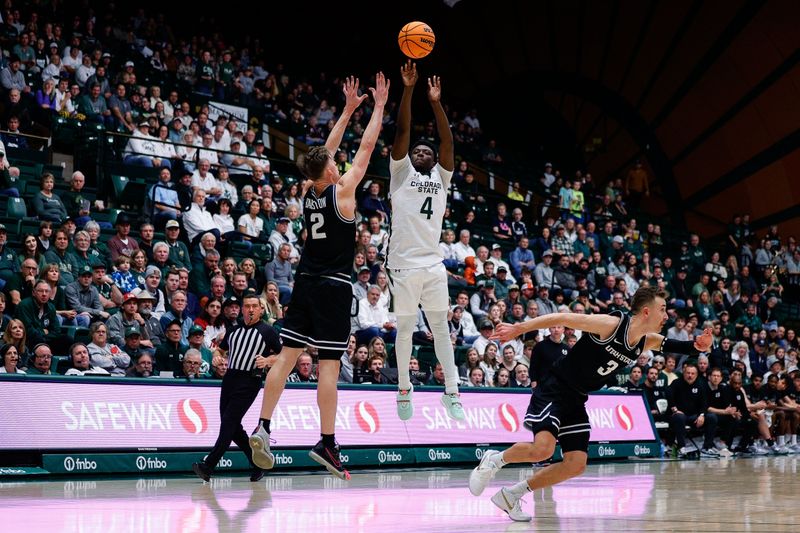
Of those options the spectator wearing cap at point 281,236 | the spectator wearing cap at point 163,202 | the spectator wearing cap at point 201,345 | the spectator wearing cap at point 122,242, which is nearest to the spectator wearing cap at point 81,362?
the spectator wearing cap at point 201,345

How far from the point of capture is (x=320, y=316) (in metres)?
7.87

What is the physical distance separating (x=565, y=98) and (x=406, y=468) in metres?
24.1

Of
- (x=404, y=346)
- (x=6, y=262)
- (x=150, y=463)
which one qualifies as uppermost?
(x=6, y=262)

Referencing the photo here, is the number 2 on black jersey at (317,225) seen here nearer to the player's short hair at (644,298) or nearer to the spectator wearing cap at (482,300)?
the player's short hair at (644,298)

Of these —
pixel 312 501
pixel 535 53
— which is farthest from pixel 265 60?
pixel 312 501

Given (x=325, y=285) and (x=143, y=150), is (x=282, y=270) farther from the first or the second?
(x=325, y=285)

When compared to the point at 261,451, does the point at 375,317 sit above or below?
above

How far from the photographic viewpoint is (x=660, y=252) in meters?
27.6

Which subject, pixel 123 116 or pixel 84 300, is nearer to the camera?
pixel 84 300

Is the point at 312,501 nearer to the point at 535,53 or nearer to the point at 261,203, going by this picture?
the point at 261,203

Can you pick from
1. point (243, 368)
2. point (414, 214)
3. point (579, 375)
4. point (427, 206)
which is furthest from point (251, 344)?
point (579, 375)

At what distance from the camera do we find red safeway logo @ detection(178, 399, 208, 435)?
11.7m

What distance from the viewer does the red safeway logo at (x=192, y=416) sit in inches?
459

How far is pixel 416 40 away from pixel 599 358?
10.8ft
